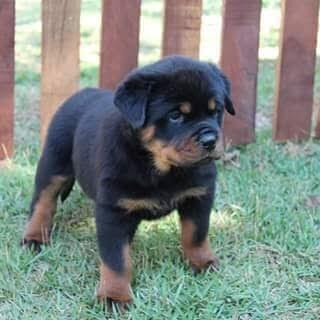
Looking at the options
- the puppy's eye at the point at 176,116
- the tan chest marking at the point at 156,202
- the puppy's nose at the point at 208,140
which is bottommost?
the tan chest marking at the point at 156,202

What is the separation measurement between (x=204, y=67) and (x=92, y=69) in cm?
403

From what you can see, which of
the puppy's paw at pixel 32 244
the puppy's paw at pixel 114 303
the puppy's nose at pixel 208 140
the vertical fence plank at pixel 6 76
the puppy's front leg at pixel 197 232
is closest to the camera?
the puppy's nose at pixel 208 140

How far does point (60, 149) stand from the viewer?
4.21 m

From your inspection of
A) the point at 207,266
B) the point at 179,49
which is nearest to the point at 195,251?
the point at 207,266

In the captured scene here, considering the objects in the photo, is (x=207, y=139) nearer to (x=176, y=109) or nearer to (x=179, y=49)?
(x=176, y=109)

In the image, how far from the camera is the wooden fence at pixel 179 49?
202 inches

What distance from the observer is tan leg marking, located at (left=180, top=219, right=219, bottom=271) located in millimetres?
3836

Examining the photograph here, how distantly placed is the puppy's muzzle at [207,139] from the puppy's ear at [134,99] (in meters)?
0.24

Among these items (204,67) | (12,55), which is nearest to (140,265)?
(204,67)

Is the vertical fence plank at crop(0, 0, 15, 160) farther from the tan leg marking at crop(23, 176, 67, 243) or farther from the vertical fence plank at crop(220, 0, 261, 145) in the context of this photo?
the vertical fence plank at crop(220, 0, 261, 145)

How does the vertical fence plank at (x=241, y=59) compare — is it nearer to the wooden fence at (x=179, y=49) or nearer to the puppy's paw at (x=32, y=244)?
the wooden fence at (x=179, y=49)

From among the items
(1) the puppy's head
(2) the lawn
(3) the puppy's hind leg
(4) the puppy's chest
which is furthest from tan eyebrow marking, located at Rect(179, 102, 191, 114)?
(3) the puppy's hind leg

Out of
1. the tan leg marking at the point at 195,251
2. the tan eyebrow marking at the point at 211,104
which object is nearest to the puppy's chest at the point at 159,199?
the tan leg marking at the point at 195,251

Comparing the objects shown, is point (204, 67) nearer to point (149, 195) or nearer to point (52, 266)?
point (149, 195)
